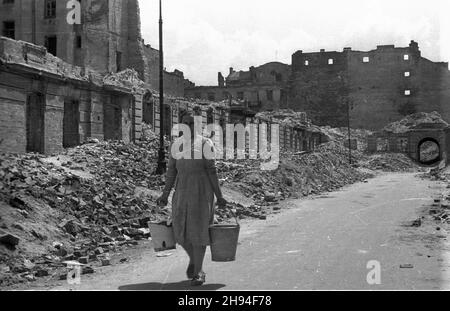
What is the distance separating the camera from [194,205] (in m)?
6.04

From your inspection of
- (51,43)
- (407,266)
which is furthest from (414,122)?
(407,266)

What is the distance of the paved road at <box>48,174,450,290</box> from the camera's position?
6.06m

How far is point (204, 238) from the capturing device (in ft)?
19.7

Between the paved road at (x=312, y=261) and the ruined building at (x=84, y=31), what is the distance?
30635mm

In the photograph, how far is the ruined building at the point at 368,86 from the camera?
239ft

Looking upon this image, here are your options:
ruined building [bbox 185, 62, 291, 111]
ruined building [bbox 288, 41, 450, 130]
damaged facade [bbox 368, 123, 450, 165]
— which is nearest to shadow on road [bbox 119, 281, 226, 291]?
damaged facade [bbox 368, 123, 450, 165]

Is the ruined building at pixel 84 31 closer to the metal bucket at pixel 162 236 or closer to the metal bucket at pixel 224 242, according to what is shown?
the metal bucket at pixel 162 236

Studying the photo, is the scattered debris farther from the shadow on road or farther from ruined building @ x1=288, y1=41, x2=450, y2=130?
ruined building @ x1=288, y1=41, x2=450, y2=130

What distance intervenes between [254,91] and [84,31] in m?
36.3

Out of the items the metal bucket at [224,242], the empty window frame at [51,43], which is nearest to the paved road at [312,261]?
the metal bucket at [224,242]

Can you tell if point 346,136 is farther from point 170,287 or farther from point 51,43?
point 170,287
